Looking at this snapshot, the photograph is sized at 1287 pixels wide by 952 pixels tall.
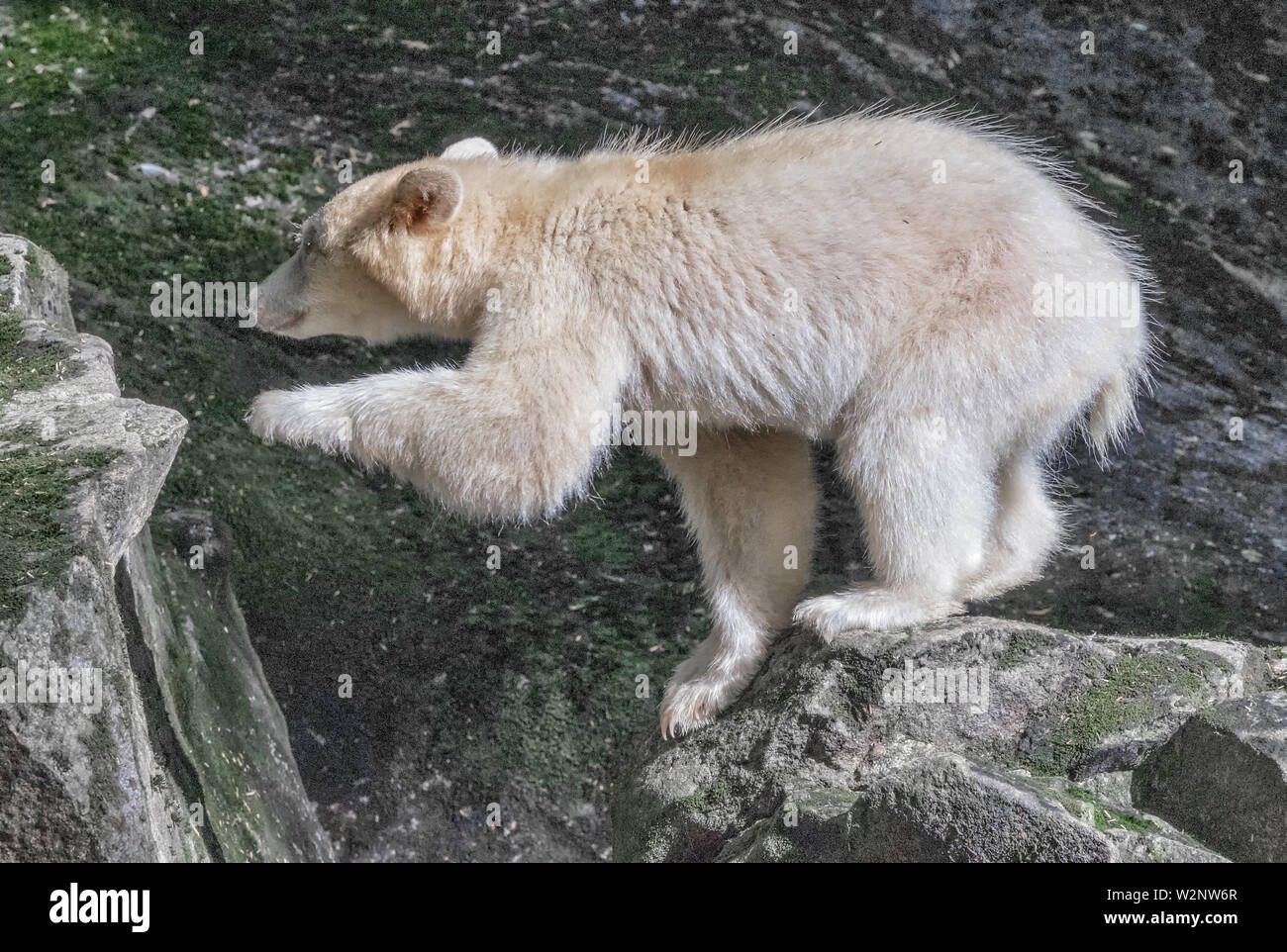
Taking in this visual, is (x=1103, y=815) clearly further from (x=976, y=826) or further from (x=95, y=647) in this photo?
(x=95, y=647)

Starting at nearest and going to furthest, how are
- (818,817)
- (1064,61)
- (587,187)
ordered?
1. (818,817)
2. (587,187)
3. (1064,61)

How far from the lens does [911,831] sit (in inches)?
184

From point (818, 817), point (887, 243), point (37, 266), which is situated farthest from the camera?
point (37, 266)

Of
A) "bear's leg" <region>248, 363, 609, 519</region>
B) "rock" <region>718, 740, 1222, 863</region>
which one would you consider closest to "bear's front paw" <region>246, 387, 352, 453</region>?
"bear's leg" <region>248, 363, 609, 519</region>

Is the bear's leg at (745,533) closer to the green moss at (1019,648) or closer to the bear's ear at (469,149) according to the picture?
the green moss at (1019,648)

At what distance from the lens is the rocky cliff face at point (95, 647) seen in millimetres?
4836

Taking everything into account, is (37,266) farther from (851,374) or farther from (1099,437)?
(1099,437)

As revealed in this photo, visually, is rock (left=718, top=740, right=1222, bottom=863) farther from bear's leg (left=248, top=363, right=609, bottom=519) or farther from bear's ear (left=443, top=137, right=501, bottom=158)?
bear's ear (left=443, top=137, right=501, bottom=158)

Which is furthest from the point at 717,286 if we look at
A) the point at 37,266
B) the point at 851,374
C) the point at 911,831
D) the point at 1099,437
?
the point at 37,266

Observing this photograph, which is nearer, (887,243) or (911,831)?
(911,831)

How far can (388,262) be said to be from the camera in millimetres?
6484

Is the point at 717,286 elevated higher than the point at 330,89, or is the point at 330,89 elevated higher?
the point at 330,89

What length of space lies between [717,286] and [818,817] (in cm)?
246

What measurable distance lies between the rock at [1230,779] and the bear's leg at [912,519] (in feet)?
3.94
